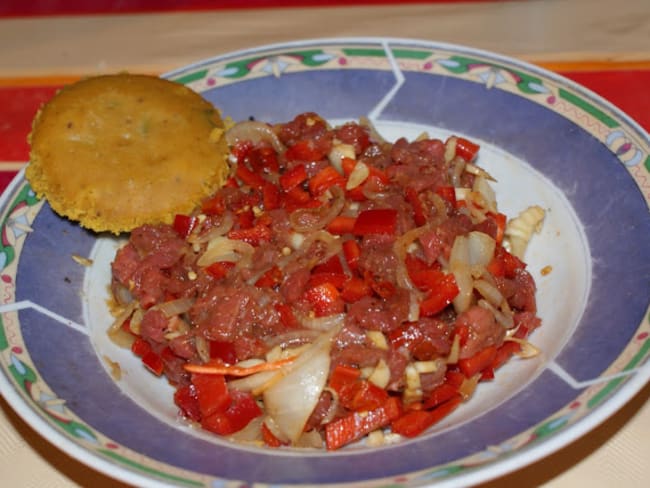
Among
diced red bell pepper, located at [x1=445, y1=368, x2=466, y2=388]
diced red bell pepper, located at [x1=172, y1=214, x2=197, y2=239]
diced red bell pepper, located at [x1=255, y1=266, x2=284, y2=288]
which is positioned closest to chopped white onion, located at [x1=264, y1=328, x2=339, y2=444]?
diced red bell pepper, located at [x1=255, y1=266, x2=284, y2=288]

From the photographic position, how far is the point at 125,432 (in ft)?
10.1

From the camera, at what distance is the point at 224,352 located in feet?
11.5

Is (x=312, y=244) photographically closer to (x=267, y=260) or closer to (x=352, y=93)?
(x=267, y=260)

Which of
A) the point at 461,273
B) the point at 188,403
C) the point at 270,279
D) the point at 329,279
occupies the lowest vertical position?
the point at 188,403

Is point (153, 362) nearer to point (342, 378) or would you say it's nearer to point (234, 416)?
point (234, 416)

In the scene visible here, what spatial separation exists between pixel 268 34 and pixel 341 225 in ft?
9.43

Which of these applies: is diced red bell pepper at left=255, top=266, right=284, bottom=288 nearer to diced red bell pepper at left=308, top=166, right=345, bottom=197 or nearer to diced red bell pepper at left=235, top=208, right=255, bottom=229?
diced red bell pepper at left=235, top=208, right=255, bottom=229

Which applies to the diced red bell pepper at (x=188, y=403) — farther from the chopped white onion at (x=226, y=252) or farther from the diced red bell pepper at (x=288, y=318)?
the chopped white onion at (x=226, y=252)

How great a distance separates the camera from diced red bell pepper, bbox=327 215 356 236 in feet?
12.5

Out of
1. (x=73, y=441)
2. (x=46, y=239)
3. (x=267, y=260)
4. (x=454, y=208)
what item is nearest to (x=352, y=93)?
(x=454, y=208)

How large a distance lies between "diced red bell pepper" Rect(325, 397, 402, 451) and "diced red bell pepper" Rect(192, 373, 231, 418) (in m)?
0.45

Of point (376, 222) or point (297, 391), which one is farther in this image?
point (376, 222)

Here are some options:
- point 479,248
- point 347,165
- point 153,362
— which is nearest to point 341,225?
point 347,165

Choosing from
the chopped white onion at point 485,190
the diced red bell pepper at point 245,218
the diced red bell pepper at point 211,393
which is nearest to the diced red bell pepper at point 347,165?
the diced red bell pepper at point 245,218
